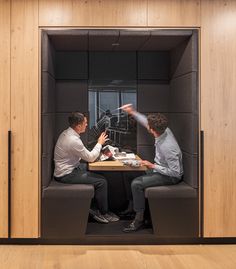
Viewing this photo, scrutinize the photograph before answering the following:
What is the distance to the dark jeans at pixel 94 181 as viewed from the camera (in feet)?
17.0

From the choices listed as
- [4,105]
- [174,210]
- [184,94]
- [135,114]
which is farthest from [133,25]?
[174,210]

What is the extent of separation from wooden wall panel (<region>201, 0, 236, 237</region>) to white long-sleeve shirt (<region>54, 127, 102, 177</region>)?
4.12 ft

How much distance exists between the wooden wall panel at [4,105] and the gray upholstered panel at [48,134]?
1.20 ft

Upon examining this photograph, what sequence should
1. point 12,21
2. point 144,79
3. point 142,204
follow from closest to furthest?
point 12,21 → point 142,204 → point 144,79

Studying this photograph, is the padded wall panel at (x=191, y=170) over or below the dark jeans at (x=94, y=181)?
over

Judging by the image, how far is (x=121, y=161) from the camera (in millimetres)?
5273

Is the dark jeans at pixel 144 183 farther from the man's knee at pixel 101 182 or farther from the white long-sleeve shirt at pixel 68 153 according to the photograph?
the white long-sleeve shirt at pixel 68 153

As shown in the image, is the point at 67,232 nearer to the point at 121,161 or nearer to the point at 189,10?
the point at 121,161

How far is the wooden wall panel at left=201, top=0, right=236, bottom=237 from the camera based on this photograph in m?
4.89

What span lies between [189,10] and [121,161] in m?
1.74

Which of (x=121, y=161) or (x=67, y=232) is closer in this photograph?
(x=67, y=232)

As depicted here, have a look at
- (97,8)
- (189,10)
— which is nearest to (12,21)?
(97,8)

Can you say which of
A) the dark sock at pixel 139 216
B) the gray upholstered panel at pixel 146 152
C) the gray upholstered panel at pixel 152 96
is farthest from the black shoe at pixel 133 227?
the gray upholstered panel at pixel 152 96

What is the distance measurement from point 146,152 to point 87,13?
6.17 feet
